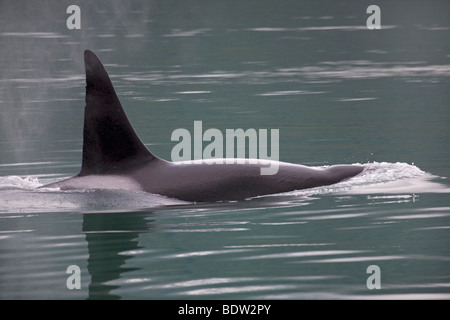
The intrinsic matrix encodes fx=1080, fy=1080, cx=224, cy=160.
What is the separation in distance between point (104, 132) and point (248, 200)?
2164 mm

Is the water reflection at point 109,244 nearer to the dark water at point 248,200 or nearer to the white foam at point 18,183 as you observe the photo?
the dark water at point 248,200

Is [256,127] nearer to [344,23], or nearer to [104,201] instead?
[104,201]

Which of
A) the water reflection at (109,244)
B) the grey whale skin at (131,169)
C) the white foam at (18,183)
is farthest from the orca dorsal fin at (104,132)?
the white foam at (18,183)

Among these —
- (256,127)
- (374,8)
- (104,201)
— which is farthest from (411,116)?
(374,8)

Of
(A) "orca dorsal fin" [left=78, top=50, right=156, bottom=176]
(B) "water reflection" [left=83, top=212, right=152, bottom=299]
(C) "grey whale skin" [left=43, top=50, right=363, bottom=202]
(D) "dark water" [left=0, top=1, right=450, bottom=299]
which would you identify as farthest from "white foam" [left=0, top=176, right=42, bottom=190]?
(B) "water reflection" [left=83, top=212, right=152, bottom=299]

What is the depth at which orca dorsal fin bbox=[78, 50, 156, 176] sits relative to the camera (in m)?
14.4

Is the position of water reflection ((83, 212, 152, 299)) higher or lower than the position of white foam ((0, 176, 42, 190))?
lower

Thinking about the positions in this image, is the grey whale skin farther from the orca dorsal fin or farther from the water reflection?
the water reflection

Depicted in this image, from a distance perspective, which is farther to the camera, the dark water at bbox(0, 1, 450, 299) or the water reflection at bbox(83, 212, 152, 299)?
the dark water at bbox(0, 1, 450, 299)

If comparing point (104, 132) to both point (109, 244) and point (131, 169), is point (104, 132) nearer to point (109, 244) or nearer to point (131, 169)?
point (131, 169)

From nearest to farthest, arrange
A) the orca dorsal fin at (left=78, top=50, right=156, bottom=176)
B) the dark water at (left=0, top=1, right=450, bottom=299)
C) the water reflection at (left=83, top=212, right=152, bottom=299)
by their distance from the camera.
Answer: the water reflection at (left=83, top=212, right=152, bottom=299), the dark water at (left=0, top=1, right=450, bottom=299), the orca dorsal fin at (left=78, top=50, right=156, bottom=176)

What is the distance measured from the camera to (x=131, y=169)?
1486 centimetres
